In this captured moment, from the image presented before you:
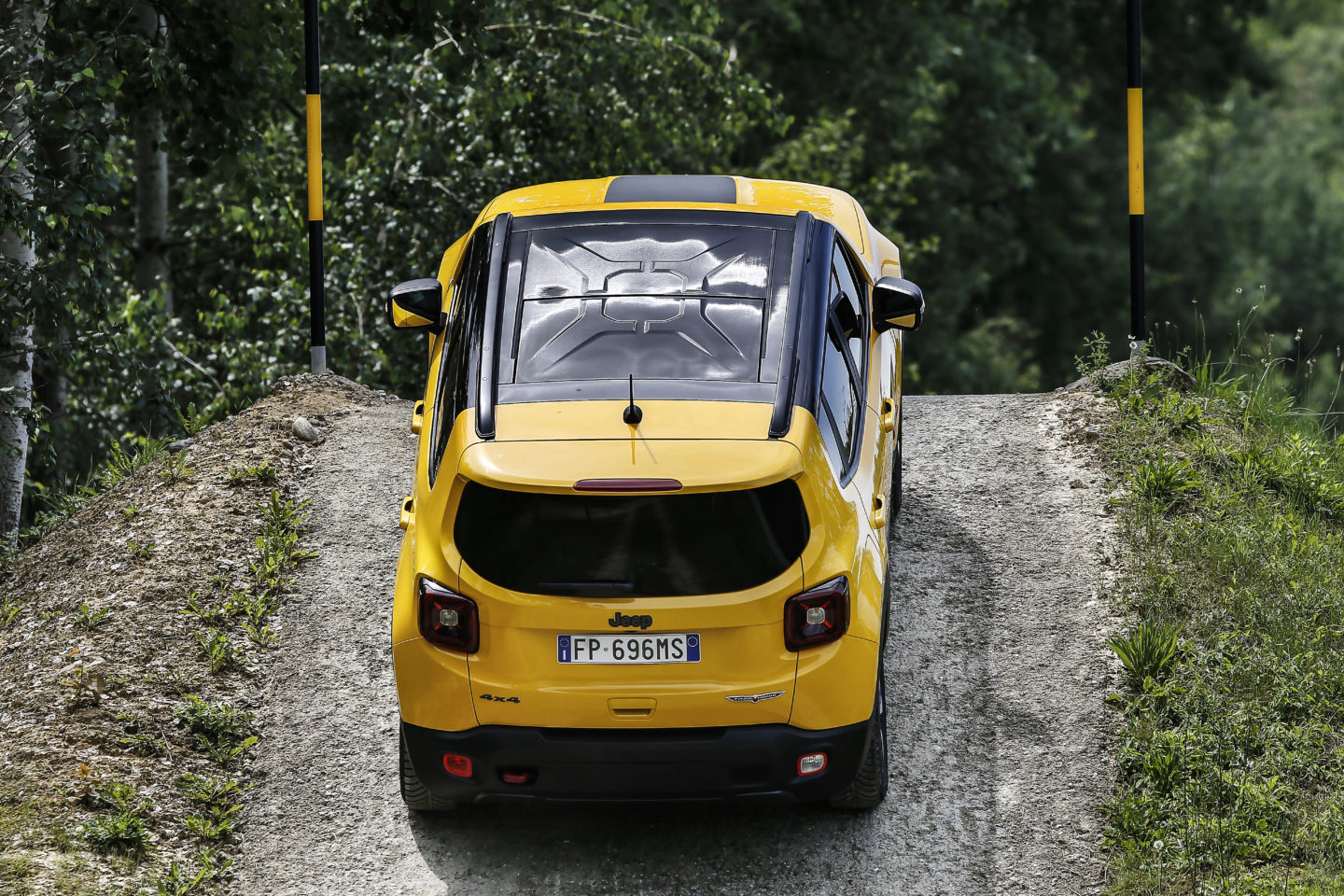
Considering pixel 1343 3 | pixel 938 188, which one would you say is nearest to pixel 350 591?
pixel 938 188

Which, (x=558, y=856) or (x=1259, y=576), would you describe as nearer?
(x=558, y=856)

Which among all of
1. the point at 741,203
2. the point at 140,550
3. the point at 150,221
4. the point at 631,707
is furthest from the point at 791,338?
the point at 150,221

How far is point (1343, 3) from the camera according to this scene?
6306 centimetres

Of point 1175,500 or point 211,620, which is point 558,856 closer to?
point 211,620

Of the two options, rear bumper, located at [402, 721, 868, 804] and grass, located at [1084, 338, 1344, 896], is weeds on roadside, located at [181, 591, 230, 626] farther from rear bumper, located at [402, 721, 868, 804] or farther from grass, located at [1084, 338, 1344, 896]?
grass, located at [1084, 338, 1344, 896]

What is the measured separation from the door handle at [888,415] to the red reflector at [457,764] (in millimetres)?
2431

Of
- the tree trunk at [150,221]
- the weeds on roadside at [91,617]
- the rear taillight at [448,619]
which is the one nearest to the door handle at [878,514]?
the rear taillight at [448,619]

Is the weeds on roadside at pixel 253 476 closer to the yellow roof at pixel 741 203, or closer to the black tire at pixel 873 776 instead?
the yellow roof at pixel 741 203

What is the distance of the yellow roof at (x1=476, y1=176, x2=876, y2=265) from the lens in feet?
20.8

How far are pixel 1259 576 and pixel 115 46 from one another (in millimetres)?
7298

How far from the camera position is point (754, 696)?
5035mm

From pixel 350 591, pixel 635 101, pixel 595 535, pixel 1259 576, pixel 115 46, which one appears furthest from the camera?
pixel 635 101

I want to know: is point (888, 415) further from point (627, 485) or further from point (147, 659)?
point (147, 659)

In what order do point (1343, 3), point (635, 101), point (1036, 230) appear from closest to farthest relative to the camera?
point (635, 101)
point (1036, 230)
point (1343, 3)
